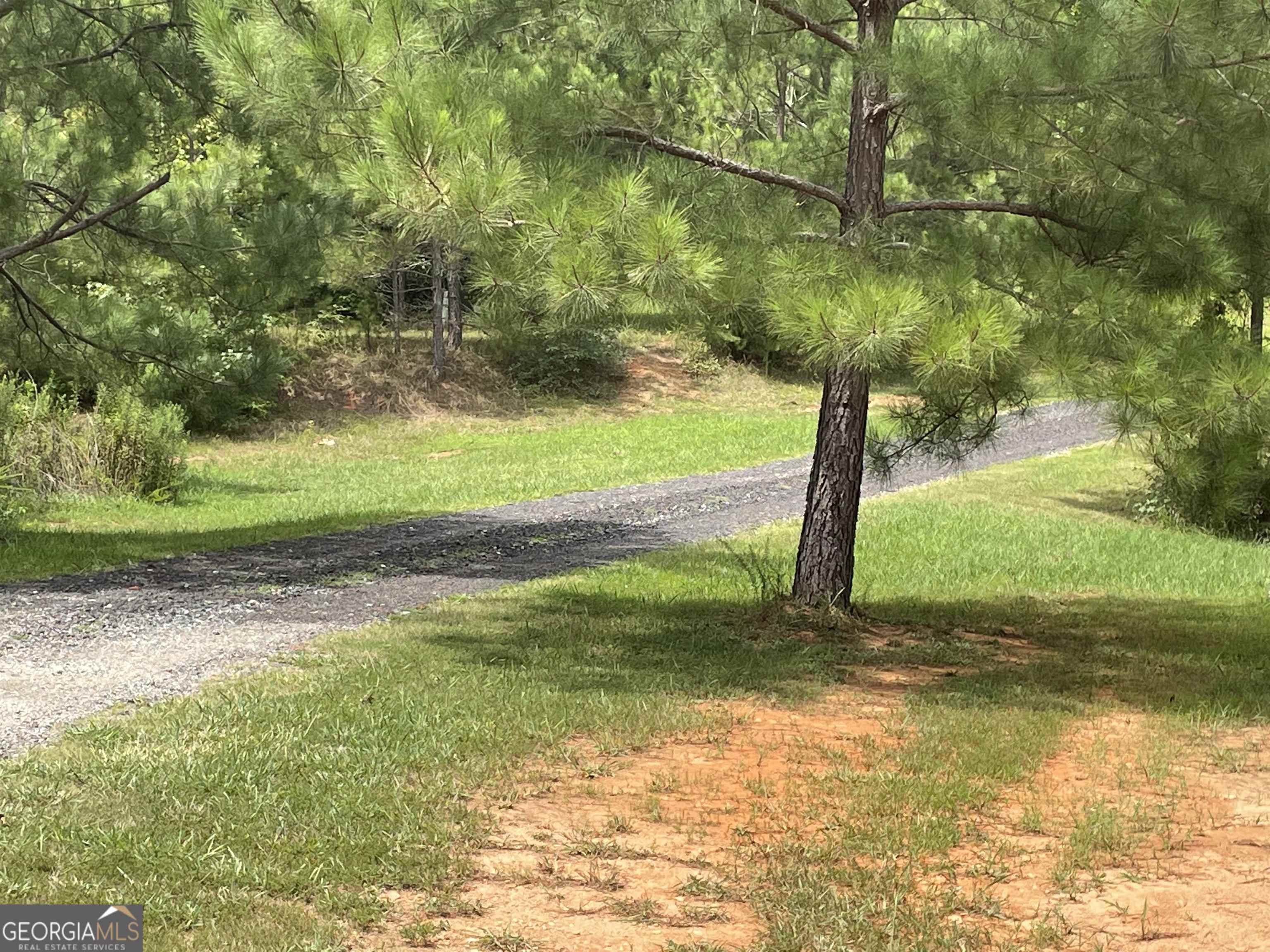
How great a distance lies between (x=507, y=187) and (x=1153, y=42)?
282 centimetres

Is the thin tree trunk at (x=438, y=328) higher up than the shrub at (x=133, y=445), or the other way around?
the thin tree trunk at (x=438, y=328)

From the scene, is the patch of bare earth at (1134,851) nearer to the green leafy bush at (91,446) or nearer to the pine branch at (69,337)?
the pine branch at (69,337)

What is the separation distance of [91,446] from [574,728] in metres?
10.2

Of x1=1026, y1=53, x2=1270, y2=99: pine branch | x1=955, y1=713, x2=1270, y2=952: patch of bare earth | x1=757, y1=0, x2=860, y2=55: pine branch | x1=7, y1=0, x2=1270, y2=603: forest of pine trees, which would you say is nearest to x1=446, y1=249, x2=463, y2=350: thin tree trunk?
x1=7, y1=0, x2=1270, y2=603: forest of pine trees

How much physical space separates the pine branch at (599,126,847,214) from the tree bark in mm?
1051

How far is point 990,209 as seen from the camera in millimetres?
7512

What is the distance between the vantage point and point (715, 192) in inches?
326

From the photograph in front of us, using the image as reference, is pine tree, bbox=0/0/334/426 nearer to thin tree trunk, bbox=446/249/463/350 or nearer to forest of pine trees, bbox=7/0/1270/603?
forest of pine trees, bbox=7/0/1270/603

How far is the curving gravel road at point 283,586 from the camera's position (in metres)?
6.81

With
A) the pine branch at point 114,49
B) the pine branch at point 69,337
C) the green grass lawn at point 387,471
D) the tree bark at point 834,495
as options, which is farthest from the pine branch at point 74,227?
the tree bark at point 834,495

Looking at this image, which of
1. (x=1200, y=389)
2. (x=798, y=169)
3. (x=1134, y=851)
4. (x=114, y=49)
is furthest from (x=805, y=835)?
(x=114, y=49)

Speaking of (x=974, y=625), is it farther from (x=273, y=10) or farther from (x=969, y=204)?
(x=273, y=10)

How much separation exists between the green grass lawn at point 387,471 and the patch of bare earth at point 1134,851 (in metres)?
7.63

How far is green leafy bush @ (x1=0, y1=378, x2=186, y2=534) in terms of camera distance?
1395cm
